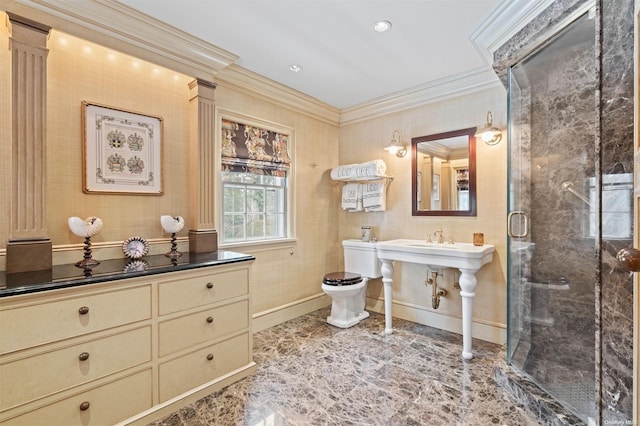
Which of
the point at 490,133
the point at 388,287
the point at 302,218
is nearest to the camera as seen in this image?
the point at 490,133

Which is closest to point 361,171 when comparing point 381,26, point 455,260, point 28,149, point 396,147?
point 396,147

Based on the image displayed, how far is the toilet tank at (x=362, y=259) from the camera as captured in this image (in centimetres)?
333

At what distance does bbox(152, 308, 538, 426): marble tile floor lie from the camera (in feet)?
5.90

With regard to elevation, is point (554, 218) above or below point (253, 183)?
below

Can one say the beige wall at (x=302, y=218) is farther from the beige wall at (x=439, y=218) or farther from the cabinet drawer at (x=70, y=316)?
the cabinet drawer at (x=70, y=316)

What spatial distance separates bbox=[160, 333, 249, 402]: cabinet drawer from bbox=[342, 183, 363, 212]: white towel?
1.96 metres

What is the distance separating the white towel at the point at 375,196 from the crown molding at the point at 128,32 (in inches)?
76.4

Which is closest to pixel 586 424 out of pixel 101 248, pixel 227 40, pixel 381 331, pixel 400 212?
pixel 381 331

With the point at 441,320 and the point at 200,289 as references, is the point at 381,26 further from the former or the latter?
the point at 441,320

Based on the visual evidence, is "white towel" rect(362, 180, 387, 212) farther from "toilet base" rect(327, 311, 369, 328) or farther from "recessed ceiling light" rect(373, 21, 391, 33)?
"recessed ceiling light" rect(373, 21, 391, 33)

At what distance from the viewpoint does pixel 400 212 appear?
3461 millimetres

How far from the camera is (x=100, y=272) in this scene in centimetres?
168

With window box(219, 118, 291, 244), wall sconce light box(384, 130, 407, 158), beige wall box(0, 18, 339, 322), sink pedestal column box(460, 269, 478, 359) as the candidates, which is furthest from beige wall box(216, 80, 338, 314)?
sink pedestal column box(460, 269, 478, 359)

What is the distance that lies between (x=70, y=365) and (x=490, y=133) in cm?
339
